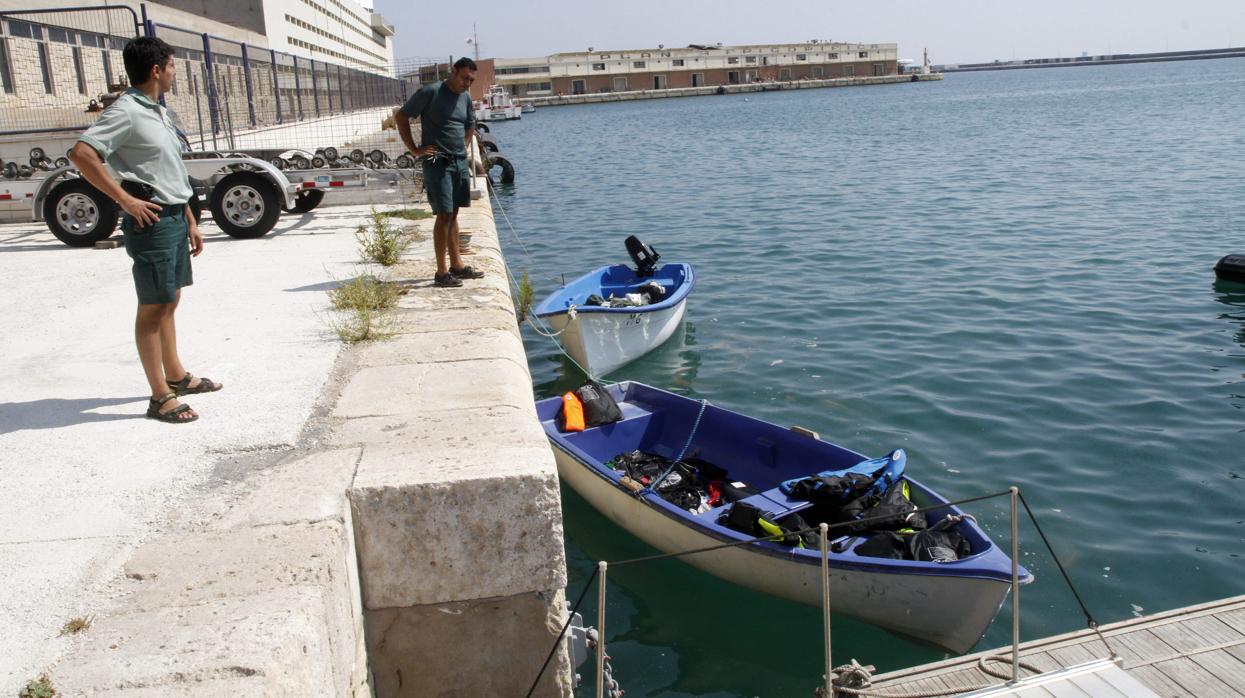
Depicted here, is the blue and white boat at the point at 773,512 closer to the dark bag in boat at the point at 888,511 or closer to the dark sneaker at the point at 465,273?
the dark bag in boat at the point at 888,511

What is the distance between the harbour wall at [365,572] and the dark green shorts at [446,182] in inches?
134

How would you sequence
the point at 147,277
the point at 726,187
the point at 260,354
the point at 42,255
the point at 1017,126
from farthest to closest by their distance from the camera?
1. the point at 1017,126
2. the point at 726,187
3. the point at 42,255
4. the point at 260,354
5. the point at 147,277

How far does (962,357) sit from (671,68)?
430 feet

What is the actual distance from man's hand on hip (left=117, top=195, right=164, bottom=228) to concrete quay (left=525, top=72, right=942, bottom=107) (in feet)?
407

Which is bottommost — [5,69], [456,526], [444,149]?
[456,526]

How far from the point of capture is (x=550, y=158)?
4522 cm

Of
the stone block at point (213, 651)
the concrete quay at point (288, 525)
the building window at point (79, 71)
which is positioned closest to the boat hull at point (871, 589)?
the concrete quay at point (288, 525)

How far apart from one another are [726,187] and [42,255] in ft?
69.8

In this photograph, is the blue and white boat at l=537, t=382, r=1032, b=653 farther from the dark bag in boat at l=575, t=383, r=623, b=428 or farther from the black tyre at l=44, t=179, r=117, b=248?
the black tyre at l=44, t=179, r=117, b=248

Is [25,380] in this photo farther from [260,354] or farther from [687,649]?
[687,649]

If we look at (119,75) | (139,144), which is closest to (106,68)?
(119,75)

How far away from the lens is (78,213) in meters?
10.5

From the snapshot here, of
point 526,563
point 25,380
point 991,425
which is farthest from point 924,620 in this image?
point 25,380

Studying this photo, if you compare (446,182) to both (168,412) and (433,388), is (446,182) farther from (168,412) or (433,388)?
(168,412)
